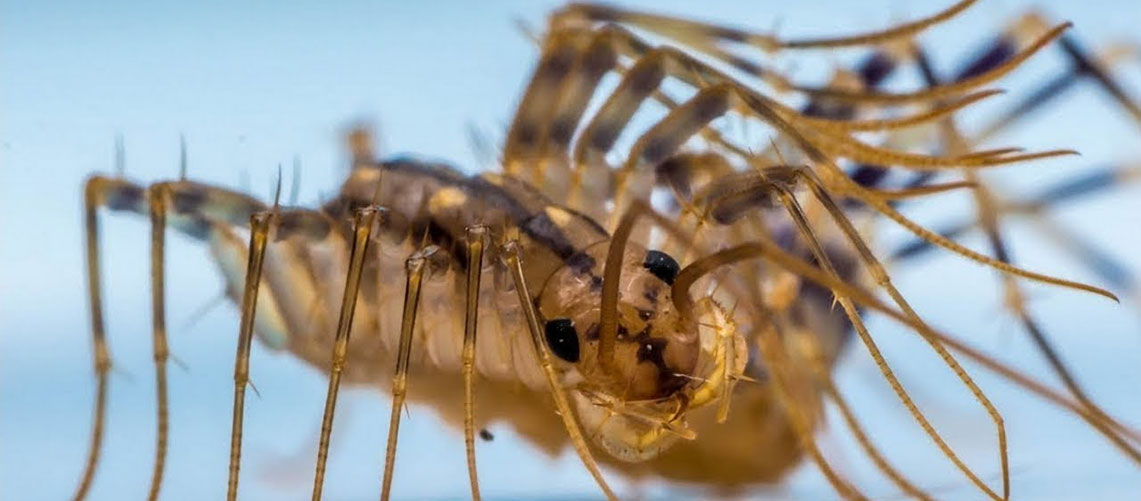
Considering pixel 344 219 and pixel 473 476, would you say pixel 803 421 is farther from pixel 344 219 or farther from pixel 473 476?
pixel 344 219

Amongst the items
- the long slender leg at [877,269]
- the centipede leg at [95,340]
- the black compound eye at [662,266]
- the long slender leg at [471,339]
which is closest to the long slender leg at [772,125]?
the long slender leg at [877,269]

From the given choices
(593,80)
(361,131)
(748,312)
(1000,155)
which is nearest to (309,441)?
(361,131)

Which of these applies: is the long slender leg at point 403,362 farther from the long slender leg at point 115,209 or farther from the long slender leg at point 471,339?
the long slender leg at point 115,209

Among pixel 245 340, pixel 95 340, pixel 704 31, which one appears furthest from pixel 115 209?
pixel 704 31

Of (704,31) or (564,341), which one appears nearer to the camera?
(564,341)

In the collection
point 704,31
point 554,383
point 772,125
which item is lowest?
point 554,383

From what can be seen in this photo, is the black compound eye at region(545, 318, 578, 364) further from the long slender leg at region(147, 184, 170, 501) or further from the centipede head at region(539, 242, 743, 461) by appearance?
the long slender leg at region(147, 184, 170, 501)

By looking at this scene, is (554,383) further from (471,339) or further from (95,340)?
(95,340)
